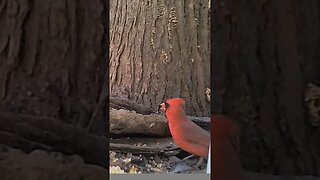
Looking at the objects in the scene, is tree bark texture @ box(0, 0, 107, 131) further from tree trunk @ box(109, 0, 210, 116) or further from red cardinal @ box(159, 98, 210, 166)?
tree trunk @ box(109, 0, 210, 116)

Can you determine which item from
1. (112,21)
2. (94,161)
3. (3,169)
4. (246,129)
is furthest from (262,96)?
(112,21)

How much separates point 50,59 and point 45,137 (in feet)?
0.31

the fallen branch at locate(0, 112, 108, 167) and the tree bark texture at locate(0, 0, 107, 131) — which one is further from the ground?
the tree bark texture at locate(0, 0, 107, 131)

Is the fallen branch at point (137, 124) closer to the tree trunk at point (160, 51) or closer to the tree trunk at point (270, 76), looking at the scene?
the tree trunk at point (160, 51)

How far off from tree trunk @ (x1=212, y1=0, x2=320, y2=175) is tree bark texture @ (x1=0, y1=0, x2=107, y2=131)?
15 centimetres

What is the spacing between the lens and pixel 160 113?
5.34 ft

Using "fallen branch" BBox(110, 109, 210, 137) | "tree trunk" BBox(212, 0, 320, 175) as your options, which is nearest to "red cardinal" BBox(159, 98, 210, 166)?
"fallen branch" BBox(110, 109, 210, 137)

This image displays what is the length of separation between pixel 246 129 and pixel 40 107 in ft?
0.82

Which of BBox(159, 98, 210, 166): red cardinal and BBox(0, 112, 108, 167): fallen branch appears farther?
BBox(159, 98, 210, 166): red cardinal

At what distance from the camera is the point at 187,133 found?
1242mm

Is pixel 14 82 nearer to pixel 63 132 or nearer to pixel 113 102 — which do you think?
pixel 63 132

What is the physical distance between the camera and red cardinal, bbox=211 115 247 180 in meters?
0.60

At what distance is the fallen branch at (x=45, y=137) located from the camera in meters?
0.61

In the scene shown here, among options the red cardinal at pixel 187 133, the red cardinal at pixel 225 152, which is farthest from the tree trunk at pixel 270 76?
the red cardinal at pixel 187 133
